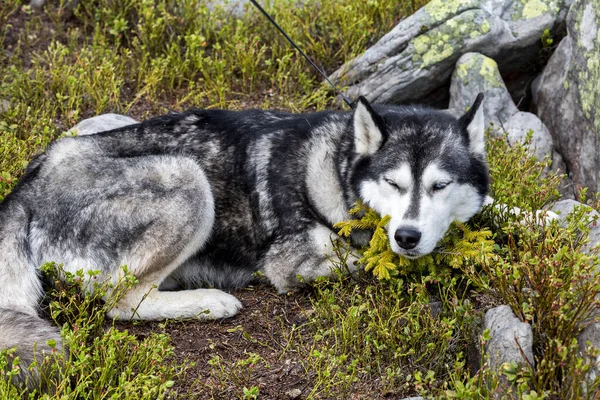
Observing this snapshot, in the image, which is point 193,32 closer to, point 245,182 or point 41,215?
point 245,182

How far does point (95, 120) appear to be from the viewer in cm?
707

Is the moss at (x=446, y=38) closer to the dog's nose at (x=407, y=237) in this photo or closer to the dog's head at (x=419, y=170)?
the dog's head at (x=419, y=170)

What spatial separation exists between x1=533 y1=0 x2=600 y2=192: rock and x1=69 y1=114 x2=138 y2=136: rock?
437 cm

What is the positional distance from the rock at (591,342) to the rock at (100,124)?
4.63 m

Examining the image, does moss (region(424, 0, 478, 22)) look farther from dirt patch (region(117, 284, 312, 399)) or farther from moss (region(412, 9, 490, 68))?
dirt patch (region(117, 284, 312, 399))

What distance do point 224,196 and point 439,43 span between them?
3.57m

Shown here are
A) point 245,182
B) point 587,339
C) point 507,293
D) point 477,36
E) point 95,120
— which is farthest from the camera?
point 477,36

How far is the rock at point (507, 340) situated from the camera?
387 cm

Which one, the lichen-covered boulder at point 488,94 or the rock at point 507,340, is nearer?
the rock at point 507,340

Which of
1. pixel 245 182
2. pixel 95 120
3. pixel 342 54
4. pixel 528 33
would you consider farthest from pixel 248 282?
pixel 528 33

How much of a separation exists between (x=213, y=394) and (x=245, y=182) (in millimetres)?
1868

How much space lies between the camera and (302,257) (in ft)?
17.7

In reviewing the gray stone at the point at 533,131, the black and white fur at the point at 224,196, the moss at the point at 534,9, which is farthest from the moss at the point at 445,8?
the black and white fur at the point at 224,196

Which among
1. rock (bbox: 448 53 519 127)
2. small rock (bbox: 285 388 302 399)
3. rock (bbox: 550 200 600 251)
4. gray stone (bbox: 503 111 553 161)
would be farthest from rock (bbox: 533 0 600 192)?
small rock (bbox: 285 388 302 399)
